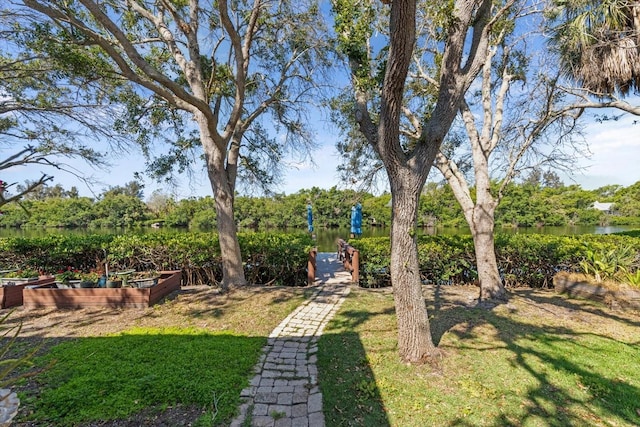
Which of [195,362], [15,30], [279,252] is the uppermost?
[15,30]

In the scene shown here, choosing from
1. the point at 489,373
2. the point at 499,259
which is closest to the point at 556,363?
the point at 489,373

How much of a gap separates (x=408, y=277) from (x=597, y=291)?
5.13 metres

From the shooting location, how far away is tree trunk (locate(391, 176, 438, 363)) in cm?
327

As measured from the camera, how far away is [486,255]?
5547mm

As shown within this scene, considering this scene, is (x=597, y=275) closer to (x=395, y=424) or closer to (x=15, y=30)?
(x=395, y=424)

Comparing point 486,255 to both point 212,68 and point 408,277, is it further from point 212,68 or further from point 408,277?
point 212,68

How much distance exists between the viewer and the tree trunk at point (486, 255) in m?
5.49

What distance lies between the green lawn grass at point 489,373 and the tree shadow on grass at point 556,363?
0.01m

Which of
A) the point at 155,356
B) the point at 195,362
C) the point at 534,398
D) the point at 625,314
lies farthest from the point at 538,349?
the point at 155,356

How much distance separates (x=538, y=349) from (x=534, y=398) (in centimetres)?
123

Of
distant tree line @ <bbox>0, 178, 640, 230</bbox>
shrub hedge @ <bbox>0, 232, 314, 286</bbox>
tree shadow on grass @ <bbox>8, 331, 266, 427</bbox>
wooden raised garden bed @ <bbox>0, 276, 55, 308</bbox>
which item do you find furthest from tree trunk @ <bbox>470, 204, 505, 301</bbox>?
distant tree line @ <bbox>0, 178, 640, 230</bbox>

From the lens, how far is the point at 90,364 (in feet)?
10.7

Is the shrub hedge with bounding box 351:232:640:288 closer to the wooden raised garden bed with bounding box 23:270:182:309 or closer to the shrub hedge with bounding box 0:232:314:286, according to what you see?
the shrub hedge with bounding box 0:232:314:286

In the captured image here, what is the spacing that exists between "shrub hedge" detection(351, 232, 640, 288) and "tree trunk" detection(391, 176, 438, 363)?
3.71 metres
